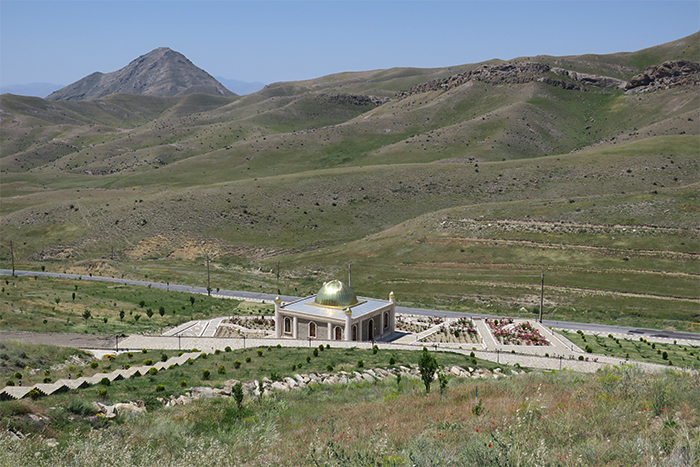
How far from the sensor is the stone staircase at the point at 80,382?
2114 centimetres

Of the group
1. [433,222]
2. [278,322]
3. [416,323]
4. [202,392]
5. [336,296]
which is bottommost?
[416,323]

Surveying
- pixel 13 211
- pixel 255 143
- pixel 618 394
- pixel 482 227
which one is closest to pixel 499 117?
pixel 255 143

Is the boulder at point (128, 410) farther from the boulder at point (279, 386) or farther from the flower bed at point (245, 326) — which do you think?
the flower bed at point (245, 326)

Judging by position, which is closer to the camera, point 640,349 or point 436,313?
point 640,349

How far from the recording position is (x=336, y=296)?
4703 cm

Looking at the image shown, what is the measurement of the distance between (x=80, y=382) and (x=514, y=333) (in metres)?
36.6

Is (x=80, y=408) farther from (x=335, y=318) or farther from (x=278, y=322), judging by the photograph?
(x=278, y=322)

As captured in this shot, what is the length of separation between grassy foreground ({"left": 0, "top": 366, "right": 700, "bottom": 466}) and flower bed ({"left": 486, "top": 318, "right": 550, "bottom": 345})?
23.3 m

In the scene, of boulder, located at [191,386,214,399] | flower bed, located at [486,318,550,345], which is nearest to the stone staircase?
boulder, located at [191,386,214,399]

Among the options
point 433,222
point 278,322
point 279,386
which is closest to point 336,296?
point 278,322

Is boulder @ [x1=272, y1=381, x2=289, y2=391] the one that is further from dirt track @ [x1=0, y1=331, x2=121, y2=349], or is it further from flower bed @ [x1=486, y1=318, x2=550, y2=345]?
flower bed @ [x1=486, y1=318, x2=550, y2=345]

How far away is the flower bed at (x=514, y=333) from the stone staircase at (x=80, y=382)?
27388mm

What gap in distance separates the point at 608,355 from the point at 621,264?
35.0 metres

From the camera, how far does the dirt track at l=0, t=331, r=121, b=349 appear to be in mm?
37938
